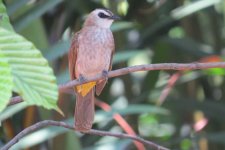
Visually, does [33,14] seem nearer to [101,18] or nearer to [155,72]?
[101,18]

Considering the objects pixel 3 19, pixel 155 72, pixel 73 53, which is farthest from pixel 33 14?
pixel 3 19

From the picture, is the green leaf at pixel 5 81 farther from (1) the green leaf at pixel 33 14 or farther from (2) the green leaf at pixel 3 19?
(1) the green leaf at pixel 33 14

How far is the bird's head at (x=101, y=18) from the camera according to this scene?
301 centimetres

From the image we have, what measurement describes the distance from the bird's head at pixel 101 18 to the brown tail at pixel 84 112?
0.38m

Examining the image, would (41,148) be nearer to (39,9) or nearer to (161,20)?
(39,9)

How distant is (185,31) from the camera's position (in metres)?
4.65

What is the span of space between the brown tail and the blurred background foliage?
0.17 meters

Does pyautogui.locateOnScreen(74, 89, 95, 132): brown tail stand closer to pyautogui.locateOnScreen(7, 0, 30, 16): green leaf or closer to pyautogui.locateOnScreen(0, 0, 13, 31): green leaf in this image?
pyautogui.locateOnScreen(7, 0, 30, 16): green leaf

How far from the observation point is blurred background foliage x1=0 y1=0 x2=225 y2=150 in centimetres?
303

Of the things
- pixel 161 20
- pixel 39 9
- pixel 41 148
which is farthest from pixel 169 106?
pixel 39 9

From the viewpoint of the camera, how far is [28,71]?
0.93 meters

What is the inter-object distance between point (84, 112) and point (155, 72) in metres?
1.68

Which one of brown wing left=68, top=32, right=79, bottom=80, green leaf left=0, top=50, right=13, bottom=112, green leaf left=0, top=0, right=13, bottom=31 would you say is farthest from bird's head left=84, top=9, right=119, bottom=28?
green leaf left=0, top=50, right=13, bottom=112

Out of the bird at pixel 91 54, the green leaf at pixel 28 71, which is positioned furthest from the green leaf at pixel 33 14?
the green leaf at pixel 28 71
